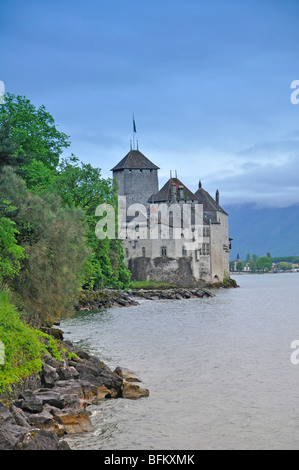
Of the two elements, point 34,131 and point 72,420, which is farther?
point 34,131

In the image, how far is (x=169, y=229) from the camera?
276 ft

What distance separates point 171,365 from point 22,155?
11.3 m

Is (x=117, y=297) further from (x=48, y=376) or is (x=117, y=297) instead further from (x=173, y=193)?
(x=48, y=376)

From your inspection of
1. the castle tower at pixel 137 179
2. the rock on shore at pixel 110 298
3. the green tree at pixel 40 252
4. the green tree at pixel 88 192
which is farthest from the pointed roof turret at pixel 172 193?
the green tree at pixel 40 252

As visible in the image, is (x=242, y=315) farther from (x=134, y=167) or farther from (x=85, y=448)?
(x=134, y=167)

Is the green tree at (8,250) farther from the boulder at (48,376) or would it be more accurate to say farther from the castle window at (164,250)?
the castle window at (164,250)

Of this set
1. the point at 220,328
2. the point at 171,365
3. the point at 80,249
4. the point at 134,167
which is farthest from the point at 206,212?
the point at 171,365

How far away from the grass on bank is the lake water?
2.01m

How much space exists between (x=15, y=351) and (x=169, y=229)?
229 ft

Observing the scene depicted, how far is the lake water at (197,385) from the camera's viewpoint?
42.3 ft

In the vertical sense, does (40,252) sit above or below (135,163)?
below

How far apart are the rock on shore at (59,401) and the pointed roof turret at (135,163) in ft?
257

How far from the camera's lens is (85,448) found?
1197 centimetres

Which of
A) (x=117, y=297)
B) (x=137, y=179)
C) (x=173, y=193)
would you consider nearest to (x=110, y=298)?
(x=117, y=297)
